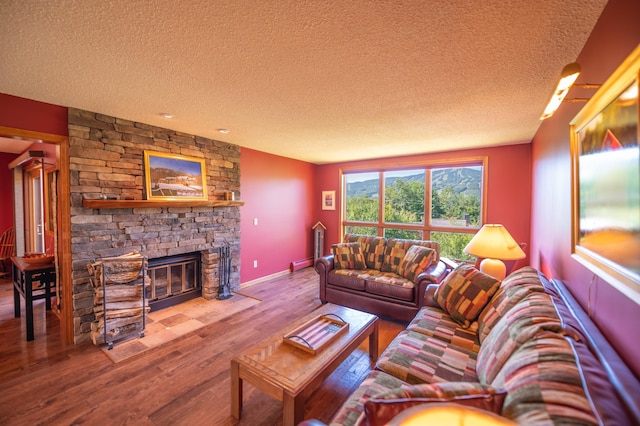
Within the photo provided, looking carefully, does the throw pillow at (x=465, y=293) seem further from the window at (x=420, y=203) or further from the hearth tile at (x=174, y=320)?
the hearth tile at (x=174, y=320)

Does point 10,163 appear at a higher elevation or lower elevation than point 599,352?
higher

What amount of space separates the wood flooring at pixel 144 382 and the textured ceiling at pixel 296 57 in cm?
214

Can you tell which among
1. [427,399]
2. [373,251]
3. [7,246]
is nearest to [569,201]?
[427,399]

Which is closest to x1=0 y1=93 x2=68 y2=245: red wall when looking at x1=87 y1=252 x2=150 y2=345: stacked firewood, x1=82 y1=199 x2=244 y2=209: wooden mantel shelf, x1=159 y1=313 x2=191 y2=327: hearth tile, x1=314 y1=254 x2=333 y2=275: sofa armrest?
x1=82 y1=199 x2=244 y2=209: wooden mantel shelf

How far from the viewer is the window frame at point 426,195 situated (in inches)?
169

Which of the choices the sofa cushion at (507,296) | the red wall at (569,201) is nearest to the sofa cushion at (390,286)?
the sofa cushion at (507,296)

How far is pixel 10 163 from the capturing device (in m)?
4.75

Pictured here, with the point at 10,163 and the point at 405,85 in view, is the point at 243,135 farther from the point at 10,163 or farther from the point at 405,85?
the point at 10,163

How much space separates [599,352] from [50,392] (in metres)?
3.37

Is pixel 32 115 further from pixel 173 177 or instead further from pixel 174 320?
pixel 174 320

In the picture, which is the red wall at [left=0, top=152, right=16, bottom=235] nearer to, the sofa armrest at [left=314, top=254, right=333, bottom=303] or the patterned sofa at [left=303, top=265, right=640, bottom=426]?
the sofa armrest at [left=314, top=254, right=333, bottom=303]

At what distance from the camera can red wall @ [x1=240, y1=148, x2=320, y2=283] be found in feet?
15.0

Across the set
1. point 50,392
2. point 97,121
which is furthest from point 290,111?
point 50,392

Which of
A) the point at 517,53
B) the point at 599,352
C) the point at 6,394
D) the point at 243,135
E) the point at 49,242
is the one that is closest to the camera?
the point at 599,352
